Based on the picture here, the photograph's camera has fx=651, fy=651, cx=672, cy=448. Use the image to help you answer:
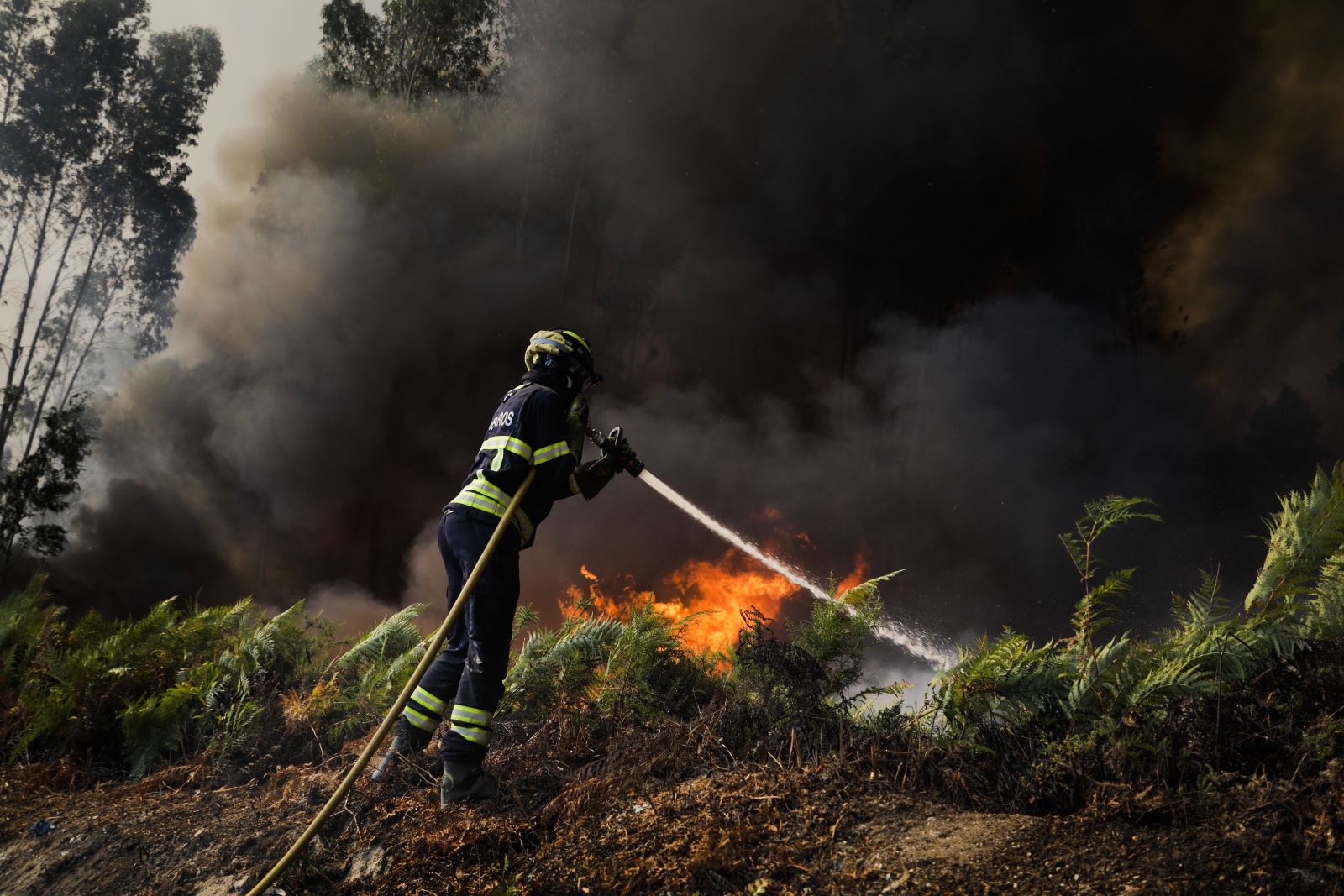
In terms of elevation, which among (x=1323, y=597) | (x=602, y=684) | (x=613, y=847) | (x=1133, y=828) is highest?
(x=1323, y=597)

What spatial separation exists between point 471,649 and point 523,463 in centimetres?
115

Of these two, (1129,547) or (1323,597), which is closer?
(1323,597)

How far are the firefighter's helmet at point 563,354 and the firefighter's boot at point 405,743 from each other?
2439 millimetres

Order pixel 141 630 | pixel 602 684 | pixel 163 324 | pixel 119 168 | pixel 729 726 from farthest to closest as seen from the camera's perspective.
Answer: pixel 163 324, pixel 119 168, pixel 141 630, pixel 602 684, pixel 729 726

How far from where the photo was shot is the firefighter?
3.60 m

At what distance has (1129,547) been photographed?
12.6m

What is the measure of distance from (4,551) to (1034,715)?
1691cm

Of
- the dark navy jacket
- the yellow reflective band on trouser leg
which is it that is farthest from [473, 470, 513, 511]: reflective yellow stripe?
the yellow reflective band on trouser leg

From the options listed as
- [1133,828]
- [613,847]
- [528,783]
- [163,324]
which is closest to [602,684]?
[528,783]

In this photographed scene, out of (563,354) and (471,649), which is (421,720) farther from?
(563,354)

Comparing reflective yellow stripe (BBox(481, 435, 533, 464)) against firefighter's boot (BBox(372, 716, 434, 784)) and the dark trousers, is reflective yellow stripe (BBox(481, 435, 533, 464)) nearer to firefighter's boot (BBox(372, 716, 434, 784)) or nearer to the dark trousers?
the dark trousers

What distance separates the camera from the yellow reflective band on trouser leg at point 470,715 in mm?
3596

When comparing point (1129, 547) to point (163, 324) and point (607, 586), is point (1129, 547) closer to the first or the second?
point (607, 586)

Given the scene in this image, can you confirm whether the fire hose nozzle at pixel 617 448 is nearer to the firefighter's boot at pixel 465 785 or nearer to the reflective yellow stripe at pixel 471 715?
the reflective yellow stripe at pixel 471 715
